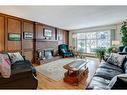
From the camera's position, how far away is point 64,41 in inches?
359

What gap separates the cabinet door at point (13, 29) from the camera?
465cm

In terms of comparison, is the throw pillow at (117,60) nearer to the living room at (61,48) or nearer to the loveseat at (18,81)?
the living room at (61,48)

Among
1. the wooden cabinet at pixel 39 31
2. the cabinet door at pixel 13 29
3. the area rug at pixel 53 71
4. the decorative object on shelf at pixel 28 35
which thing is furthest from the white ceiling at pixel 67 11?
the area rug at pixel 53 71

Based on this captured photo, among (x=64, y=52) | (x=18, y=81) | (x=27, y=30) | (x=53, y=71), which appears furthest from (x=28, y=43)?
(x=18, y=81)

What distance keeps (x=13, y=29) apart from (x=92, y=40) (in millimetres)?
5280

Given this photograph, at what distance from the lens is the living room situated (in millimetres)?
2227

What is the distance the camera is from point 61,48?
8.19m

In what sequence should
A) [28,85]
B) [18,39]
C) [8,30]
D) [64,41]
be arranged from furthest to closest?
[64,41] < [18,39] < [8,30] < [28,85]

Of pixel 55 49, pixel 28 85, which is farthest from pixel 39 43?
pixel 28 85

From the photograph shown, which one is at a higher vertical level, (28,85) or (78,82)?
(28,85)

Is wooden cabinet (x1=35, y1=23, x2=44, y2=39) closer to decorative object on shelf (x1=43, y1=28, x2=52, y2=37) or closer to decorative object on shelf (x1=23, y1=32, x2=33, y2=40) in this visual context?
decorative object on shelf (x1=43, y1=28, x2=52, y2=37)
